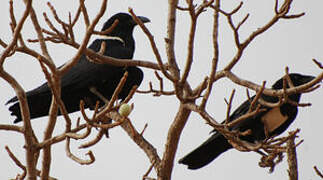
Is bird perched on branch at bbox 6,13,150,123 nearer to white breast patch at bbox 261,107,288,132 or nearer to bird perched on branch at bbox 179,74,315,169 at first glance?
bird perched on branch at bbox 179,74,315,169

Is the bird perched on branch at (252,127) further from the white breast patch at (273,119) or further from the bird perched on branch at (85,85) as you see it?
the bird perched on branch at (85,85)

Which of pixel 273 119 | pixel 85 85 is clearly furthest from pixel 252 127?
pixel 85 85

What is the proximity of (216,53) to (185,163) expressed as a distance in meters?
2.30

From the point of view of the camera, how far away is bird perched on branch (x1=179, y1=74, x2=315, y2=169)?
4.94 meters

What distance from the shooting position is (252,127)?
517cm

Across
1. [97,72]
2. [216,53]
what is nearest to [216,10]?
[216,53]

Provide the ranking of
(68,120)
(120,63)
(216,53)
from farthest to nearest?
1. (120,63)
2. (216,53)
3. (68,120)

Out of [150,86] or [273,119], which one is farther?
[273,119]

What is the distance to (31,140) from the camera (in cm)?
227

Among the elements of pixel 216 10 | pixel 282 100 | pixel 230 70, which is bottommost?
pixel 282 100

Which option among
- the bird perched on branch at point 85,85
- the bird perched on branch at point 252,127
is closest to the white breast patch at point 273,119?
the bird perched on branch at point 252,127

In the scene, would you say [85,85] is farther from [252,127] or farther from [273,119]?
→ [273,119]

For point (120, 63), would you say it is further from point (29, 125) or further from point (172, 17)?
point (29, 125)

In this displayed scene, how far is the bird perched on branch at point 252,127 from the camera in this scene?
16.2 feet
